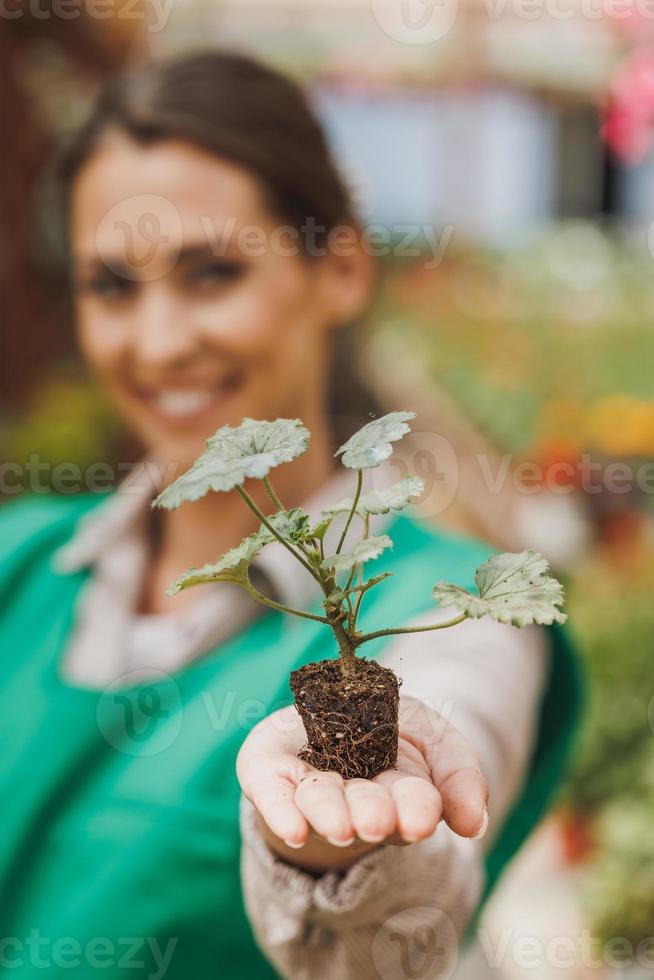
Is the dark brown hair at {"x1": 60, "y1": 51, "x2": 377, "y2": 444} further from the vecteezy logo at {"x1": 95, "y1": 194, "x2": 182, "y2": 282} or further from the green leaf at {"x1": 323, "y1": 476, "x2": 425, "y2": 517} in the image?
the green leaf at {"x1": 323, "y1": 476, "x2": 425, "y2": 517}

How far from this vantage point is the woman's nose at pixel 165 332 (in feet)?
3.76

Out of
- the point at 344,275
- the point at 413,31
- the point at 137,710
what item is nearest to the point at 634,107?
the point at 344,275

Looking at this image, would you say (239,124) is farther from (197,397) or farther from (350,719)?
(350,719)

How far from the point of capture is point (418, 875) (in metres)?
0.76

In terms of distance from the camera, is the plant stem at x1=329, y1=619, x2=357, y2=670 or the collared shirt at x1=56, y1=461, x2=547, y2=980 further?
the collared shirt at x1=56, y1=461, x2=547, y2=980

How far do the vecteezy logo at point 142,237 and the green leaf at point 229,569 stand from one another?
0.70 m

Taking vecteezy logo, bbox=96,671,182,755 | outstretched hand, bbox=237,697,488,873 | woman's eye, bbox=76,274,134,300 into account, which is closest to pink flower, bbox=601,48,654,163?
woman's eye, bbox=76,274,134,300

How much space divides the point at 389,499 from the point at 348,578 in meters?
0.05

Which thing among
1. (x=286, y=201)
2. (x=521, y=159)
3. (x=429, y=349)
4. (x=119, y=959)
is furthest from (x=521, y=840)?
(x=521, y=159)

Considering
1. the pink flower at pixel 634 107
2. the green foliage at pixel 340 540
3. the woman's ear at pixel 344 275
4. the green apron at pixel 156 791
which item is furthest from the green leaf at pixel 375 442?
the pink flower at pixel 634 107

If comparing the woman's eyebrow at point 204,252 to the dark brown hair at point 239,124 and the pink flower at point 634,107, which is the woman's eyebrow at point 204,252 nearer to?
the dark brown hair at point 239,124

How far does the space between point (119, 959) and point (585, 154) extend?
6.94 metres

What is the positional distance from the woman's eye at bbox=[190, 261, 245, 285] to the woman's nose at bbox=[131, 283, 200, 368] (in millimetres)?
37

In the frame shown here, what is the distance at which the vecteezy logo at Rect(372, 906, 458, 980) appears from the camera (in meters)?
0.78
